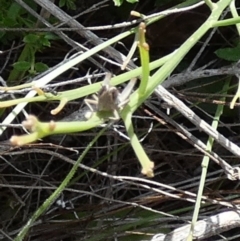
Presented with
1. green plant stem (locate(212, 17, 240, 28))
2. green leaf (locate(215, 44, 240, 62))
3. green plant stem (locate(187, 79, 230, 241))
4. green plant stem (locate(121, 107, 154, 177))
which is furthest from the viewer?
green leaf (locate(215, 44, 240, 62))

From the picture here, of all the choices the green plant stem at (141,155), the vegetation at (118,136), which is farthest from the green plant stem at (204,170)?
the green plant stem at (141,155)

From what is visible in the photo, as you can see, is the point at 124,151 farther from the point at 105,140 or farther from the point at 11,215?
the point at 11,215

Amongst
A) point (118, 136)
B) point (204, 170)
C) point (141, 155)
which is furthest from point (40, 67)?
point (141, 155)

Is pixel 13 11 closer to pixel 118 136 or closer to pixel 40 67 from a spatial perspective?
pixel 40 67

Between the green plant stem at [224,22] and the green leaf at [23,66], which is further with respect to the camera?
the green leaf at [23,66]

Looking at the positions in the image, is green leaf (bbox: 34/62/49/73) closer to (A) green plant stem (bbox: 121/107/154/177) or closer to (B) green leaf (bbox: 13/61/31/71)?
(B) green leaf (bbox: 13/61/31/71)

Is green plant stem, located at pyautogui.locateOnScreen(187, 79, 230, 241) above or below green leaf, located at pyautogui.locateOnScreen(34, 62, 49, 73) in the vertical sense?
below

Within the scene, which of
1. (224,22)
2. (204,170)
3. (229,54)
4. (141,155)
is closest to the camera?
(141,155)

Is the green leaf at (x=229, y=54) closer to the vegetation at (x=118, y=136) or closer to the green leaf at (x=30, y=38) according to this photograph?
the vegetation at (x=118, y=136)

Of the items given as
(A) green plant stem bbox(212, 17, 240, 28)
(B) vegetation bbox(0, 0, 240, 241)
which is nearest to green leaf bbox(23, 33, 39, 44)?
(B) vegetation bbox(0, 0, 240, 241)
